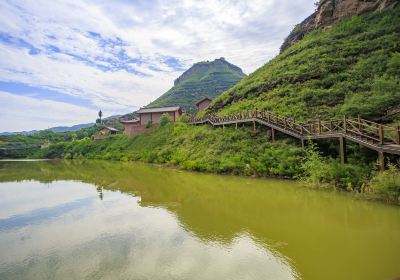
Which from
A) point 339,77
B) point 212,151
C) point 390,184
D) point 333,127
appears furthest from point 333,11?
point 390,184

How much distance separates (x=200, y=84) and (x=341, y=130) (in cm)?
12447

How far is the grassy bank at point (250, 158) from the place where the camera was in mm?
16781

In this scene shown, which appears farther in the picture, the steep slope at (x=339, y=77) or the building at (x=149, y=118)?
the building at (x=149, y=118)

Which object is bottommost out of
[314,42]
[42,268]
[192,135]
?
[42,268]

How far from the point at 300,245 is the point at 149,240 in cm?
570

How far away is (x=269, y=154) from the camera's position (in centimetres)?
2495

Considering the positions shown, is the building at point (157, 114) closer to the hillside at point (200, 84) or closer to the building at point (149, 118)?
the building at point (149, 118)

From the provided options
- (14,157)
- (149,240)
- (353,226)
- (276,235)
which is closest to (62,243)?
→ (149,240)

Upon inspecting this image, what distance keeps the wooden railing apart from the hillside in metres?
71.1

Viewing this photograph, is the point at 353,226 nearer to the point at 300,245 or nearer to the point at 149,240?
the point at 300,245

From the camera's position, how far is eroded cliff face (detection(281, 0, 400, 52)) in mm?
45041

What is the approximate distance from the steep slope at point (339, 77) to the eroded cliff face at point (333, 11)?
71.5 inches

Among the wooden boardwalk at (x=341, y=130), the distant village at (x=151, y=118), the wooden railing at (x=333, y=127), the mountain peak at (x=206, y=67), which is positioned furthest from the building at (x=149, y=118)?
the mountain peak at (x=206, y=67)

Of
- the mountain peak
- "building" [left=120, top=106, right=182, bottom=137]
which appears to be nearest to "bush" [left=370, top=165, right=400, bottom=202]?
"building" [left=120, top=106, right=182, bottom=137]
